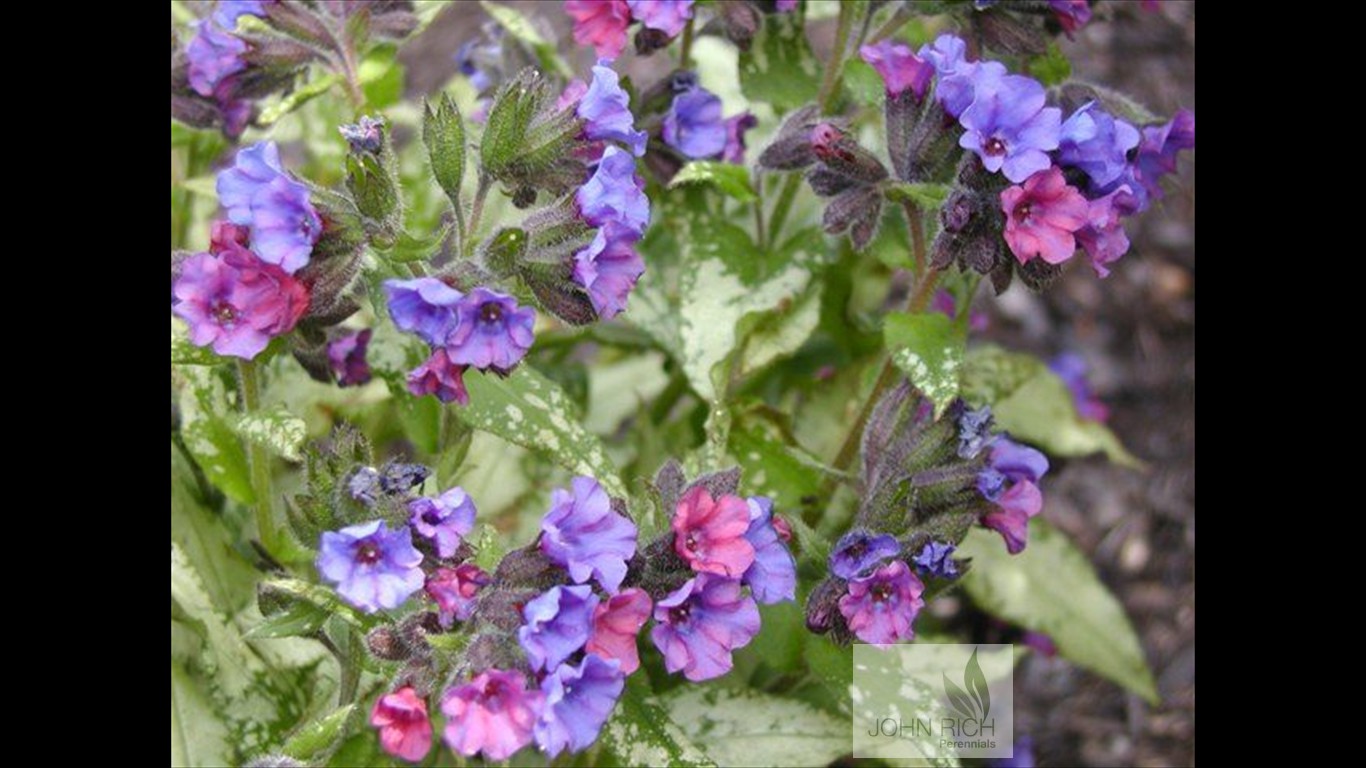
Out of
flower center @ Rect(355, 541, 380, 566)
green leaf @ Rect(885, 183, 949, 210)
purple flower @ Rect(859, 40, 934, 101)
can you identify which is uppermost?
purple flower @ Rect(859, 40, 934, 101)

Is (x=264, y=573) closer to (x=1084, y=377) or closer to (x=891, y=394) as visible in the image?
(x=891, y=394)

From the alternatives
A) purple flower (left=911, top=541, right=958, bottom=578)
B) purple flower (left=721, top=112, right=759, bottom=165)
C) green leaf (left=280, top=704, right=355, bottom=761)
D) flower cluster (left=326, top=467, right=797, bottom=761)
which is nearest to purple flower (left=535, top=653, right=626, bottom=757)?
flower cluster (left=326, top=467, right=797, bottom=761)

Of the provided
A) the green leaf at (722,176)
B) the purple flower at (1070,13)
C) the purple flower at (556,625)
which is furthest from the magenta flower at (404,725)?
the purple flower at (1070,13)

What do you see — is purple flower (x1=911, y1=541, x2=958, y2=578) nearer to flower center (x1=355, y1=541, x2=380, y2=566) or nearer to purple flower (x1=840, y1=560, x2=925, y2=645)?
purple flower (x1=840, y1=560, x2=925, y2=645)

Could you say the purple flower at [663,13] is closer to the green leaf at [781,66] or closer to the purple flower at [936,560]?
the green leaf at [781,66]

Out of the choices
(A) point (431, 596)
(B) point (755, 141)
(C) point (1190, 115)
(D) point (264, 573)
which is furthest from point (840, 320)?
(A) point (431, 596)

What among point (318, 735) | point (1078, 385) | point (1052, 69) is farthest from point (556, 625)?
point (1078, 385)

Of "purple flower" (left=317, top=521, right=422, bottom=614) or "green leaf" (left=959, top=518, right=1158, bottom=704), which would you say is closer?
"purple flower" (left=317, top=521, right=422, bottom=614)
